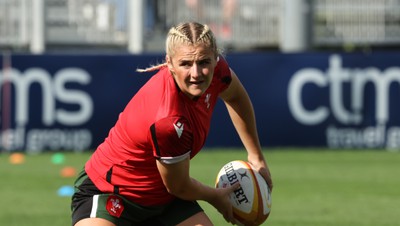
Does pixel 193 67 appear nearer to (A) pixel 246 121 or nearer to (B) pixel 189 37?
(B) pixel 189 37

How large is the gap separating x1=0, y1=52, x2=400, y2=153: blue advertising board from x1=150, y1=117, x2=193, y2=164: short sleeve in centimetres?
1109

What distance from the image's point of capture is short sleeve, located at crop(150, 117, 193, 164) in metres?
5.71

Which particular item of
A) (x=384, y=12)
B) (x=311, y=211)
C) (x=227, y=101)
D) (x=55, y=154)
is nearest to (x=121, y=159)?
(x=227, y=101)

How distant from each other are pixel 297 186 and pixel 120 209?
668 cm

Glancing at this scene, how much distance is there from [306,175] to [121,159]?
792 centimetres

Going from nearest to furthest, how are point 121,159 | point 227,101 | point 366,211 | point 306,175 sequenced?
point 121,159, point 227,101, point 366,211, point 306,175

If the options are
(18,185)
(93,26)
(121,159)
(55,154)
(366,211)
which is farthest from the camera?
(93,26)

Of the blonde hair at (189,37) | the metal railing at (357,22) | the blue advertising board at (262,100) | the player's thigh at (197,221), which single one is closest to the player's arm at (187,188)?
the player's thigh at (197,221)

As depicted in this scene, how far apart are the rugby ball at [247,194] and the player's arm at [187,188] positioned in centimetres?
9

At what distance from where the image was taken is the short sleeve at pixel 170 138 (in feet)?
18.7

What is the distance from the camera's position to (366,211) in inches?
411

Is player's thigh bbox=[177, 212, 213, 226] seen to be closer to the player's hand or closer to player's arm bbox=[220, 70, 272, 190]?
the player's hand

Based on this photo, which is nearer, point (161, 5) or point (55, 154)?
point (55, 154)

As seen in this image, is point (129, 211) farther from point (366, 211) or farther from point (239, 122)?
point (366, 211)
